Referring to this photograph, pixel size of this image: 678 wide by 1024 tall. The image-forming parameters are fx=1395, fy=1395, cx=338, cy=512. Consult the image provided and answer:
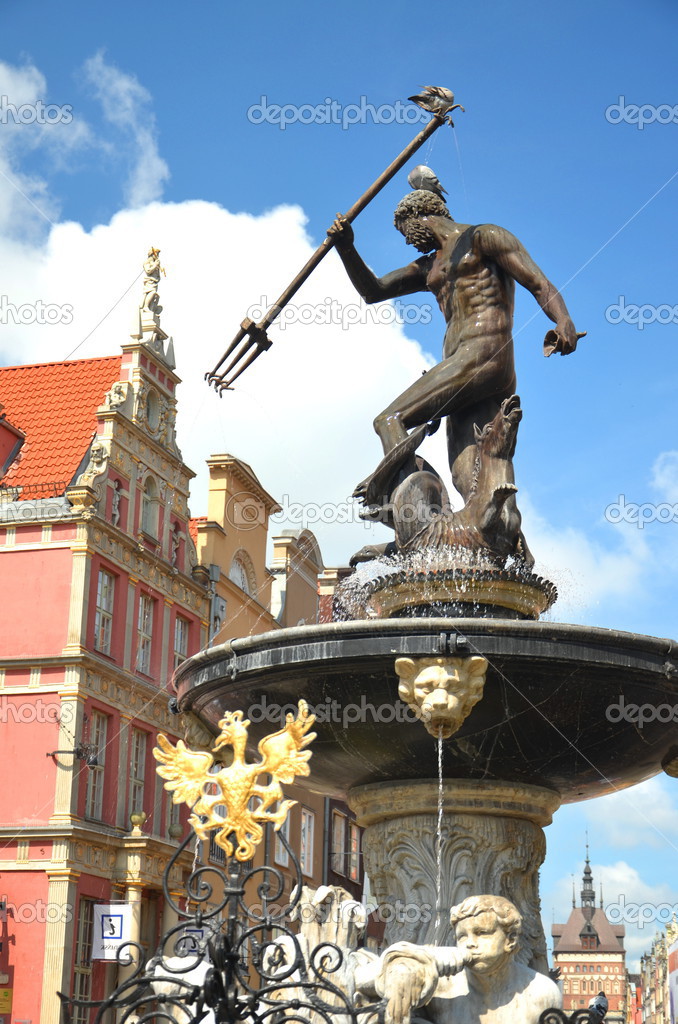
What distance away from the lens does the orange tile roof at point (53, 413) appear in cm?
2681

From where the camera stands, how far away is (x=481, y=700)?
6383mm

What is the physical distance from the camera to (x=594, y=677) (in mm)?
6348

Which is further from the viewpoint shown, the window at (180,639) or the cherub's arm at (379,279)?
the window at (180,639)

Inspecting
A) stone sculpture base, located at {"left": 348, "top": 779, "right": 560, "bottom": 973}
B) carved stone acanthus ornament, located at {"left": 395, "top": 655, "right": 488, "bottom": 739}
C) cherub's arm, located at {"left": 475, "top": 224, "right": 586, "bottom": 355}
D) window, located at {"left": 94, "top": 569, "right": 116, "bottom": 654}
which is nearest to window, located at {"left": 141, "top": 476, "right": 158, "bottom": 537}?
window, located at {"left": 94, "top": 569, "right": 116, "bottom": 654}

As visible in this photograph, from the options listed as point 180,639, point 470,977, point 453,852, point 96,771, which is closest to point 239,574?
point 180,639

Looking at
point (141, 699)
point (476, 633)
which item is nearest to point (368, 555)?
point (476, 633)

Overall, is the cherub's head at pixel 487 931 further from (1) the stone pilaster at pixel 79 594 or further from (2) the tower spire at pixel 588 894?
(2) the tower spire at pixel 588 894

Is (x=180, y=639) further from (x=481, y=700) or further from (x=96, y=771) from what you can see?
(x=481, y=700)

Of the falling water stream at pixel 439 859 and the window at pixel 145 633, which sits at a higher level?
the window at pixel 145 633

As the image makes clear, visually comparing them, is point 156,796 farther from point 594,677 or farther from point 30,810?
point 594,677

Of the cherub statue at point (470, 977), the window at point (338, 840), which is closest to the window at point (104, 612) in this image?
the window at point (338, 840)

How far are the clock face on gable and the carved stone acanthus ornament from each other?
25.8m

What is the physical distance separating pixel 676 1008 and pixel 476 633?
3188 inches

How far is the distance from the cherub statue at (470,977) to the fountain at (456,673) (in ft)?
0.04
